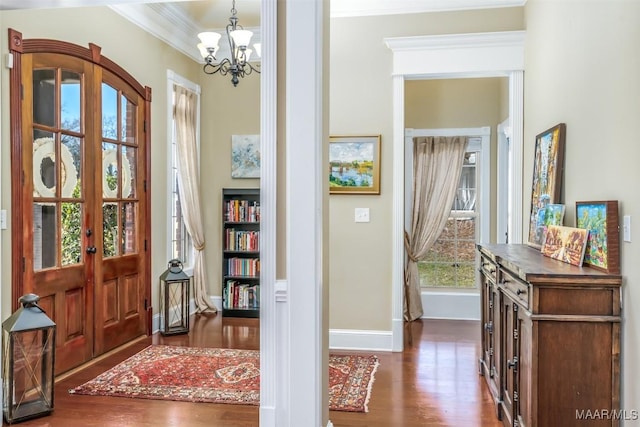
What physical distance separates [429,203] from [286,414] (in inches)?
146

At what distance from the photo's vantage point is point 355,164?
4609 millimetres

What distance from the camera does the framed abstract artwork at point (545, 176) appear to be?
10.9ft

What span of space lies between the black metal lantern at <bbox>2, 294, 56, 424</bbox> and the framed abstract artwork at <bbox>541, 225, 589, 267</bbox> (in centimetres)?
293

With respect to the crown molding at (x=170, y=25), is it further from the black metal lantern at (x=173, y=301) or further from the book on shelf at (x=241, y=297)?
the book on shelf at (x=241, y=297)

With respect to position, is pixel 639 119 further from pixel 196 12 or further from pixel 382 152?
pixel 196 12

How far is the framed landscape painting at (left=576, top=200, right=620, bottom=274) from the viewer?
7.76 feet

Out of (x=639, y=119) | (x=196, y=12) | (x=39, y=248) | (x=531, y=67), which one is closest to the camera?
(x=639, y=119)

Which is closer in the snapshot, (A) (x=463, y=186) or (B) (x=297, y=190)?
(B) (x=297, y=190)

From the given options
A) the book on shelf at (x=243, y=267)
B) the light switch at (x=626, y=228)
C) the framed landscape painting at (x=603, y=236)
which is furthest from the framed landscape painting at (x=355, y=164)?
the light switch at (x=626, y=228)

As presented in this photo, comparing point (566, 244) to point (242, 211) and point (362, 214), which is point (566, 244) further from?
point (242, 211)

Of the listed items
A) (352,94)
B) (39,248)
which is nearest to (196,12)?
(352,94)

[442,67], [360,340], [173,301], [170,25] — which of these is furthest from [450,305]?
[170,25]

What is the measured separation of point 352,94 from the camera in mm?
4598

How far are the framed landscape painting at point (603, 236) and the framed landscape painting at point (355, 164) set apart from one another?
212 centimetres
